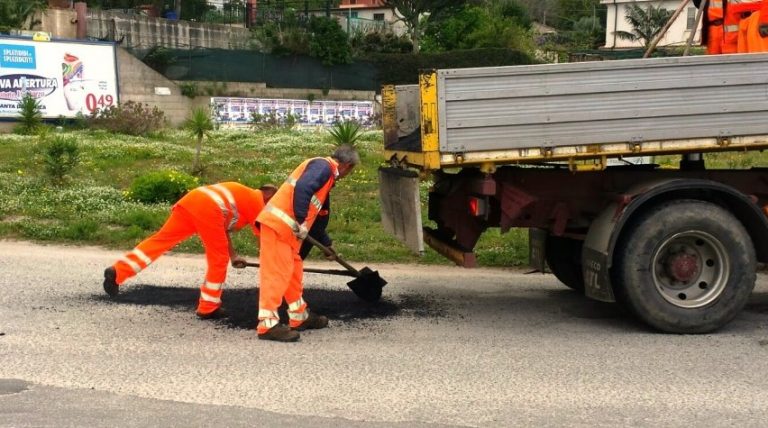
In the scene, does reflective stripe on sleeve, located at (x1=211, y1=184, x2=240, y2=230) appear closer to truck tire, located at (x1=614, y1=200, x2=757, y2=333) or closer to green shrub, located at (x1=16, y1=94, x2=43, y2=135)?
truck tire, located at (x1=614, y1=200, x2=757, y2=333)

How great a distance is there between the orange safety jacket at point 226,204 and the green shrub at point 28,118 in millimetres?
18141

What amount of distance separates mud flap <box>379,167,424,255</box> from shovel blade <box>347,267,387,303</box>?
0.43 m

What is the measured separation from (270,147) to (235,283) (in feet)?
38.6

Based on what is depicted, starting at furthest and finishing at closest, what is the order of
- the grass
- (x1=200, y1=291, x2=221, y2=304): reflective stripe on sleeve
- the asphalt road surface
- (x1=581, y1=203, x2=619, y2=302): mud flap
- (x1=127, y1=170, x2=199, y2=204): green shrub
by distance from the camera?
1. (x1=127, y1=170, x2=199, y2=204): green shrub
2. the grass
3. (x1=200, y1=291, x2=221, y2=304): reflective stripe on sleeve
4. (x1=581, y1=203, x2=619, y2=302): mud flap
5. the asphalt road surface

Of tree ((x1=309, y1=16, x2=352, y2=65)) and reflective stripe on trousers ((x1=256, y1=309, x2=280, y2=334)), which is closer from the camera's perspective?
reflective stripe on trousers ((x1=256, y1=309, x2=280, y2=334))

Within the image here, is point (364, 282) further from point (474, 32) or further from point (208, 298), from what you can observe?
point (474, 32)

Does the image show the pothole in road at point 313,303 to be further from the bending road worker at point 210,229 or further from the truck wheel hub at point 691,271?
the truck wheel hub at point 691,271

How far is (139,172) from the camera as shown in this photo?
1619cm

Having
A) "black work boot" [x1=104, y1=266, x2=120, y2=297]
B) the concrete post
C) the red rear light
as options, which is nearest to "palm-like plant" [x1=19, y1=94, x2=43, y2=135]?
the concrete post

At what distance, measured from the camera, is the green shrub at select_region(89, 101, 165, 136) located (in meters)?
24.3

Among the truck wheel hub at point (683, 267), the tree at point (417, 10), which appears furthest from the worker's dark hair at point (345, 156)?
the tree at point (417, 10)

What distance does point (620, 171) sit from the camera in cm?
735

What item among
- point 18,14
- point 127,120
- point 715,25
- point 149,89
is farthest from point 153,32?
point 715,25

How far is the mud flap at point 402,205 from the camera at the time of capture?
272 inches
